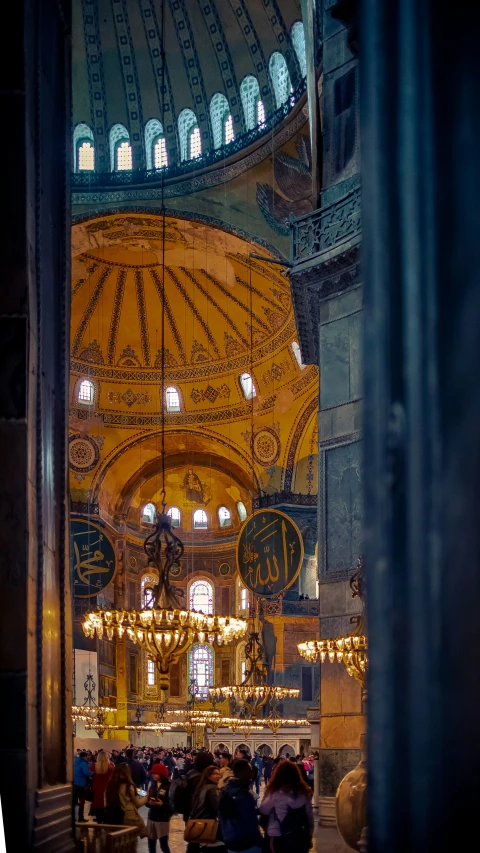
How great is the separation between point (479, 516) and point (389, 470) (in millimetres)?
104

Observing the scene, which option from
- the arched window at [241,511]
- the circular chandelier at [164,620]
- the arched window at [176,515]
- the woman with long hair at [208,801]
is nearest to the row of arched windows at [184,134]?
→ the circular chandelier at [164,620]

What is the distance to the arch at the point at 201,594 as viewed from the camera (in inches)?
1133

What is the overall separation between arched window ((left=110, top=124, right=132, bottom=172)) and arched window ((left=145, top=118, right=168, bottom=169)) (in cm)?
40

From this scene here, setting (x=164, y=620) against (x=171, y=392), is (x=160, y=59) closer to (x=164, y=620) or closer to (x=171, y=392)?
(x=171, y=392)

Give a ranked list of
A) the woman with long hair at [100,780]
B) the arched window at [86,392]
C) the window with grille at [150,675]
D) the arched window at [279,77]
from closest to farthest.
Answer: the woman with long hair at [100,780]
the arched window at [279,77]
the arched window at [86,392]
the window with grille at [150,675]

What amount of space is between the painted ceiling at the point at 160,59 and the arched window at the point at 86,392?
5.81 meters

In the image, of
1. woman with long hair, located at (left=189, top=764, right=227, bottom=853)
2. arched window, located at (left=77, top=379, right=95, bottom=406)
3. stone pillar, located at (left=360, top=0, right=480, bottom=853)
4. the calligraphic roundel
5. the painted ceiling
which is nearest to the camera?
stone pillar, located at (left=360, top=0, right=480, bottom=853)

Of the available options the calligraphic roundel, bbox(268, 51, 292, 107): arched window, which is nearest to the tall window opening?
the calligraphic roundel

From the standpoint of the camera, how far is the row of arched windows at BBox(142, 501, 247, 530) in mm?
26828

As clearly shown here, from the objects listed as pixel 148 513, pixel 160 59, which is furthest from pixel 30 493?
pixel 148 513

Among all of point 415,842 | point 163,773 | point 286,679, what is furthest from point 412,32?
point 286,679

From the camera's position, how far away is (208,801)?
208 inches

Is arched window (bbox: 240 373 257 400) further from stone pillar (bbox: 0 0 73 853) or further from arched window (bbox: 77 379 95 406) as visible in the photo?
stone pillar (bbox: 0 0 73 853)

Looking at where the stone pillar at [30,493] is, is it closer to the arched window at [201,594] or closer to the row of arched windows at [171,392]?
the row of arched windows at [171,392]
